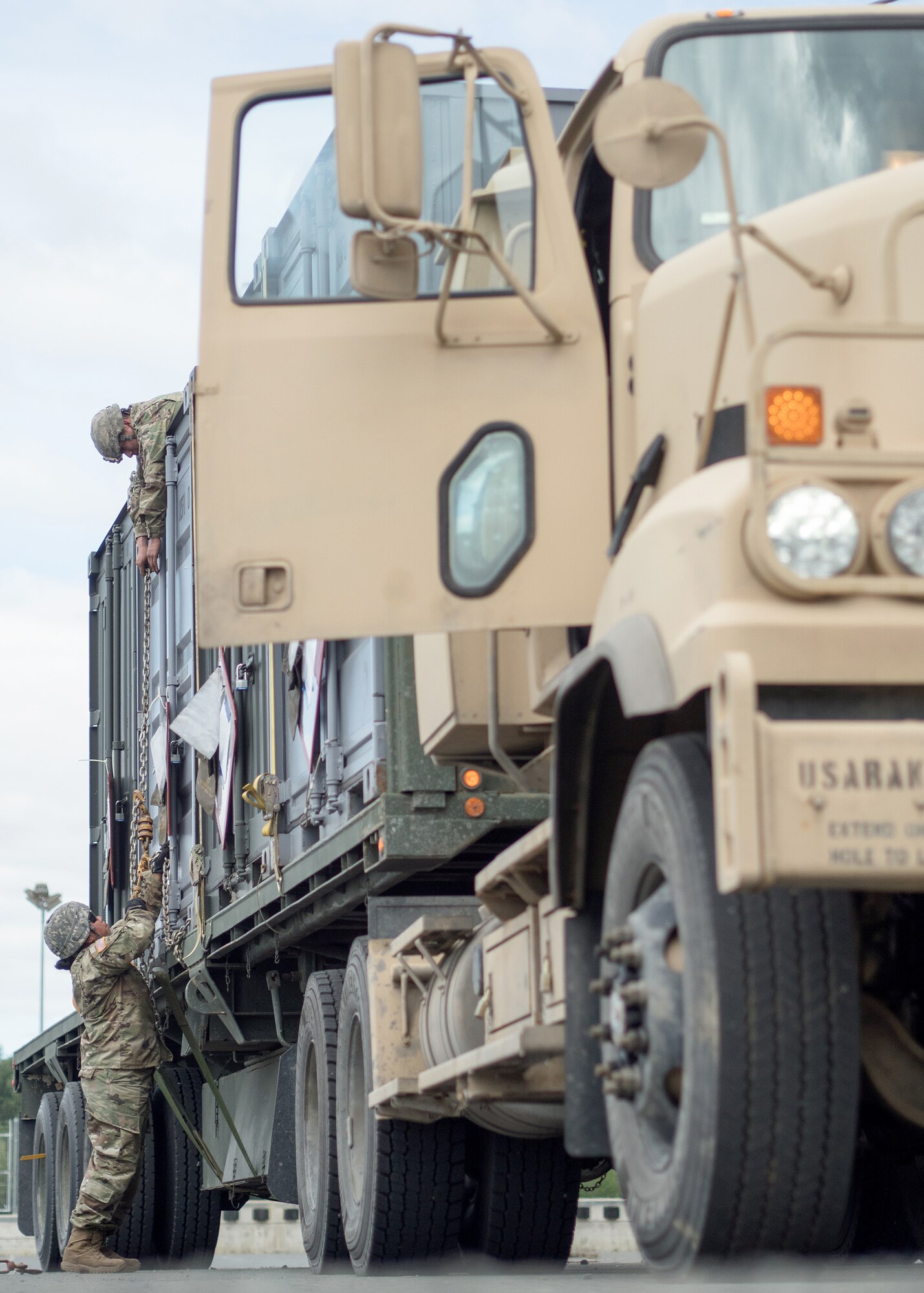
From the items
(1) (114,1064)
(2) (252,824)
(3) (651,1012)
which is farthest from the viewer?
(1) (114,1064)

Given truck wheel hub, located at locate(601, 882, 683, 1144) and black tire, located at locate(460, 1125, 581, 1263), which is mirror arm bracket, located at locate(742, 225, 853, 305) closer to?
truck wheel hub, located at locate(601, 882, 683, 1144)

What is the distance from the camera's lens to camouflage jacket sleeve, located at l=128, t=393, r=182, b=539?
9852 millimetres

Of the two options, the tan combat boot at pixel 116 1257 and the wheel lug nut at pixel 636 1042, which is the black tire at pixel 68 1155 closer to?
the tan combat boot at pixel 116 1257

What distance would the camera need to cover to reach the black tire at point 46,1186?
1228 centimetres

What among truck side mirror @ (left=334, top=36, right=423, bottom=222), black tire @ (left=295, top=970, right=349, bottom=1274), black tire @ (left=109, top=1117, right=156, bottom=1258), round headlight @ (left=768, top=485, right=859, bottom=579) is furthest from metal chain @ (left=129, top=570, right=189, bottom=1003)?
round headlight @ (left=768, top=485, right=859, bottom=579)

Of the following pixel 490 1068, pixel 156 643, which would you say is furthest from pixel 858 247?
pixel 156 643

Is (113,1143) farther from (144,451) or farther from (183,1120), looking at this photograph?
(144,451)

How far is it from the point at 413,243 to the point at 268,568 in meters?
0.80

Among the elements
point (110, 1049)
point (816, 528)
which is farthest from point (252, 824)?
point (816, 528)

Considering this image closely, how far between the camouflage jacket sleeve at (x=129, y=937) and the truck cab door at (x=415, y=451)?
5723 millimetres

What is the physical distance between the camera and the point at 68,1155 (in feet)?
39.4

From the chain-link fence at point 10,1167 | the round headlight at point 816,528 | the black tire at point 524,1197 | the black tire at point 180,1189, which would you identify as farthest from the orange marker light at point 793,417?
the chain-link fence at point 10,1167

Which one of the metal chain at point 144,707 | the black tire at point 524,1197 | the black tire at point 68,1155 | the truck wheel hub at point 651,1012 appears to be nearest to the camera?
the truck wheel hub at point 651,1012

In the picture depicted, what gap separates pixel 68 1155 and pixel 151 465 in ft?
15.1
